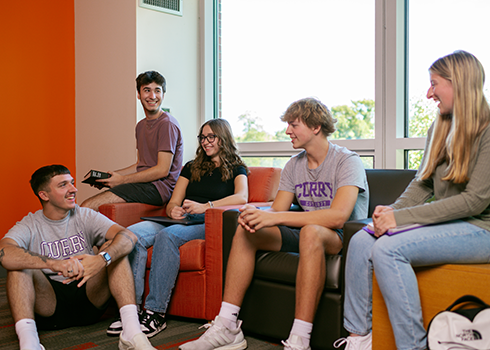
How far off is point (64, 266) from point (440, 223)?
1572 millimetres

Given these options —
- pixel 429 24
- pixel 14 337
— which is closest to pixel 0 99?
pixel 14 337

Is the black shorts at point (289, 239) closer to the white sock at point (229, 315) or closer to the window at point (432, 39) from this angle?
the white sock at point (229, 315)

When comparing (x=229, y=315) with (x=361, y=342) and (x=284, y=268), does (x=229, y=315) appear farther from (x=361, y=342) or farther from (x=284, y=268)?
(x=361, y=342)

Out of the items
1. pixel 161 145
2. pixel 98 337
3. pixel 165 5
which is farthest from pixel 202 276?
pixel 165 5

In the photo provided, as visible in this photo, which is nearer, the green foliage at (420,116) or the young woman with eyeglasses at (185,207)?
the young woman with eyeglasses at (185,207)

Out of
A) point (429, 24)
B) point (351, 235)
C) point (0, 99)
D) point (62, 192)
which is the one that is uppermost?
point (429, 24)

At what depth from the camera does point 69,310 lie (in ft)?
7.72

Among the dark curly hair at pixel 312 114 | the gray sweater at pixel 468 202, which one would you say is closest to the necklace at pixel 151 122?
the dark curly hair at pixel 312 114

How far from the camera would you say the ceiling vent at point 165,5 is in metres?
3.83

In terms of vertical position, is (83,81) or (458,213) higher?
(83,81)

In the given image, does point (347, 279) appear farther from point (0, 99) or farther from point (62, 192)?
point (0, 99)

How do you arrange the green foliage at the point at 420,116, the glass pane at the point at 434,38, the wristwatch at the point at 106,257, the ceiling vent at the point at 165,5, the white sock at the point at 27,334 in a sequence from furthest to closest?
the ceiling vent at the point at 165,5 → the green foliage at the point at 420,116 → the glass pane at the point at 434,38 → the wristwatch at the point at 106,257 → the white sock at the point at 27,334

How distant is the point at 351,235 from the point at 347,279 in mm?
179

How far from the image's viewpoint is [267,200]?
302 centimetres
